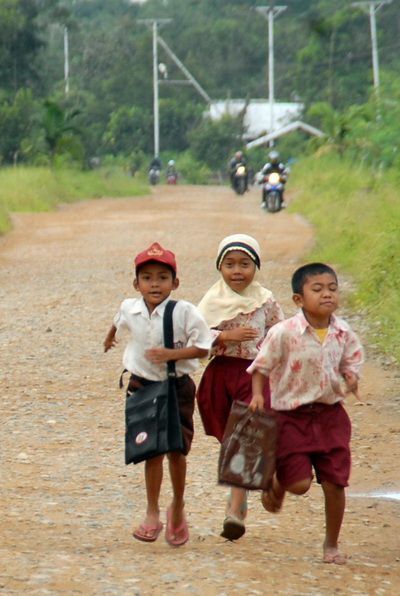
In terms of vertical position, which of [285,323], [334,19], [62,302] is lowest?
[62,302]

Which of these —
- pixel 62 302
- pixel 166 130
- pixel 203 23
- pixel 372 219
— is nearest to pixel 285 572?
pixel 62 302

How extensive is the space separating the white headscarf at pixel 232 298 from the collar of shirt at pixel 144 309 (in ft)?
0.96

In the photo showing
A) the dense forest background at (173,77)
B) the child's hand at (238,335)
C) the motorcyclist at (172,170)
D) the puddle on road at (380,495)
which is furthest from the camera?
the motorcyclist at (172,170)

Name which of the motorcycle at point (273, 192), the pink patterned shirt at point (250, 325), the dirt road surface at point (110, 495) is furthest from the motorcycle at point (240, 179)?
the pink patterned shirt at point (250, 325)

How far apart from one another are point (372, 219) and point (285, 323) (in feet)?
42.9

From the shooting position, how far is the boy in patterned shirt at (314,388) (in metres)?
5.89

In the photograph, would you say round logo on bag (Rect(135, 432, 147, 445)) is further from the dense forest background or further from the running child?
the dense forest background

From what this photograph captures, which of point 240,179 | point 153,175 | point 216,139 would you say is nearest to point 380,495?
point 240,179

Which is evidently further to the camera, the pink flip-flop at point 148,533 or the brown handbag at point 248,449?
the pink flip-flop at point 148,533

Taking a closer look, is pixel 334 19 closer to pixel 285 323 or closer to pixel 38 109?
pixel 38 109

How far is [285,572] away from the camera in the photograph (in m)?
5.64

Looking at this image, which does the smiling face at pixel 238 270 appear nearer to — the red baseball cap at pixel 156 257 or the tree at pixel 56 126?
the red baseball cap at pixel 156 257

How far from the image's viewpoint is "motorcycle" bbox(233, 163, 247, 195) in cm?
4221

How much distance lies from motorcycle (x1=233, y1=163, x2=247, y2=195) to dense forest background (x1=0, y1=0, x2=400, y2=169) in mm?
2454
